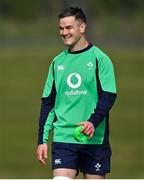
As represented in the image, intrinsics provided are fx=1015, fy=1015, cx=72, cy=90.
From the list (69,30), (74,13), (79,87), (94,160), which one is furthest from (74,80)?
(94,160)

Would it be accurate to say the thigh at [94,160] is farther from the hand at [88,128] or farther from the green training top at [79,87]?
the hand at [88,128]

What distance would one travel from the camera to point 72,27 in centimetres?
824

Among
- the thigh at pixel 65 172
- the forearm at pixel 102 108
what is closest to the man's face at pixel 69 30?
the forearm at pixel 102 108

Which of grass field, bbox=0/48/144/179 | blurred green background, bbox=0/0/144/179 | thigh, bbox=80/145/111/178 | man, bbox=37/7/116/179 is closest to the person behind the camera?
man, bbox=37/7/116/179

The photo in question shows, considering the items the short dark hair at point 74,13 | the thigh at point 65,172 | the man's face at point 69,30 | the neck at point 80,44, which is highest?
the short dark hair at point 74,13

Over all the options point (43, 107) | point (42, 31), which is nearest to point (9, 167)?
point (43, 107)

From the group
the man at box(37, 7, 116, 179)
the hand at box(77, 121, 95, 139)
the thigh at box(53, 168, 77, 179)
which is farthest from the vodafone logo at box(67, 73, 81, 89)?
the thigh at box(53, 168, 77, 179)

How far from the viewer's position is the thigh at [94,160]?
27.1 ft

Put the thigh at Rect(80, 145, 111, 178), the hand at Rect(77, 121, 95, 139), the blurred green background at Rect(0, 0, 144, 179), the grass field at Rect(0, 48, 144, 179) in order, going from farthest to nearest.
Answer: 1. the blurred green background at Rect(0, 0, 144, 179)
2. the grass field at Rect(0, 48, 144, 179)
3. the thigh at Rect(80, 145, 111, 178)
4. the hand at Rect(77, 121, 95, 139)

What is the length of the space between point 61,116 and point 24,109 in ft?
63.8

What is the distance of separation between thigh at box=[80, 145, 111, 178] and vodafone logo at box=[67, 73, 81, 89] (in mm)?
513

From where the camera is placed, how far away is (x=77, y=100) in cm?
820

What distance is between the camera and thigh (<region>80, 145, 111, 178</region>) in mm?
8273

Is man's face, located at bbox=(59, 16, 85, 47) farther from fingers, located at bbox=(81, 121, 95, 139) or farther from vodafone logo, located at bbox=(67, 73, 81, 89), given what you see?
fingers, located at bbox=(81, 121, 95, 139)
